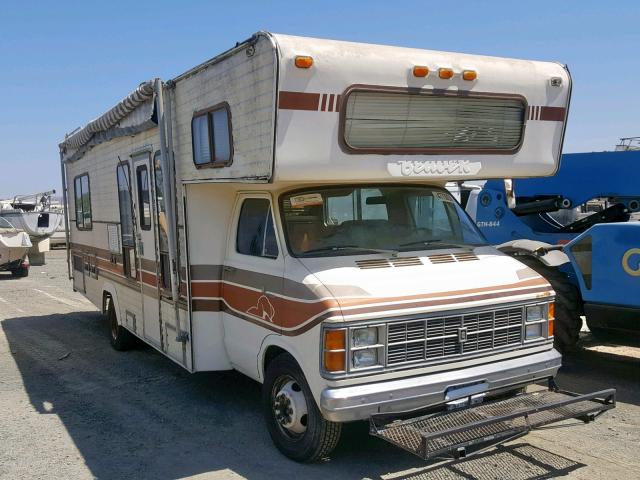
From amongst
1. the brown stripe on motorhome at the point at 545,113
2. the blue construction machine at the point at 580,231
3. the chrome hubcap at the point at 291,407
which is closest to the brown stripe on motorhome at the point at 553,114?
the brown stripe on motorhome at the point at 545,113

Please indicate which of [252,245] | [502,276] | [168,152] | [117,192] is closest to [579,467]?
[502,276]

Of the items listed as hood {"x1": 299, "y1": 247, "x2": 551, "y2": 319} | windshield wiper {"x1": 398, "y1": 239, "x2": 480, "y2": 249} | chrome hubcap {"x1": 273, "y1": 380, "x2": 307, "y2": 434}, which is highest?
windshield wiper {"x1": 398, "y1": 239, "x2": 480, "y2": 249}

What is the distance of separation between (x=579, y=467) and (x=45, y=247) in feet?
68.1

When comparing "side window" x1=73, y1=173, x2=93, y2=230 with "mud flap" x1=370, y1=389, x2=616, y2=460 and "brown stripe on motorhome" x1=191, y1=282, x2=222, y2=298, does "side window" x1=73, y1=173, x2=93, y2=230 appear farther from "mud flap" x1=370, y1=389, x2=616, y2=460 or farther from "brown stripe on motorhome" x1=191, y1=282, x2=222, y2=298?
"mud flap" x1=370, y1=389, x2=616, y2=460

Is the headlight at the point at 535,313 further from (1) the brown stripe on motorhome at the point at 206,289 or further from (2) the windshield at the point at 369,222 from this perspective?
(1) the brown stripe on motorhome at the point at 206,289

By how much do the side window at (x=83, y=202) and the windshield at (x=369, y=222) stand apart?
5.39 meters

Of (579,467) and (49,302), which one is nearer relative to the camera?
(579,467)

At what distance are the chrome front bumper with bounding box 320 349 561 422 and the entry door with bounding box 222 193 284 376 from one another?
87 cm

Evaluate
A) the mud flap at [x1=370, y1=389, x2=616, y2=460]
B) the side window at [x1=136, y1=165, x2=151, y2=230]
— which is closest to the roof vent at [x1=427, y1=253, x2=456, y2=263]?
the mud flap at [x1=370, y1=389, x2=616, y2=460]

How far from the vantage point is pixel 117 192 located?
321 inches

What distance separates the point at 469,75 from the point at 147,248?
3854 millimetres

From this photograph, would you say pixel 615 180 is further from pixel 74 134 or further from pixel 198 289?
pixel 74 134

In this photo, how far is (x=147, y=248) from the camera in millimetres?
7152

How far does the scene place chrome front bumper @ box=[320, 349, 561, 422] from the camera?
4301mm
